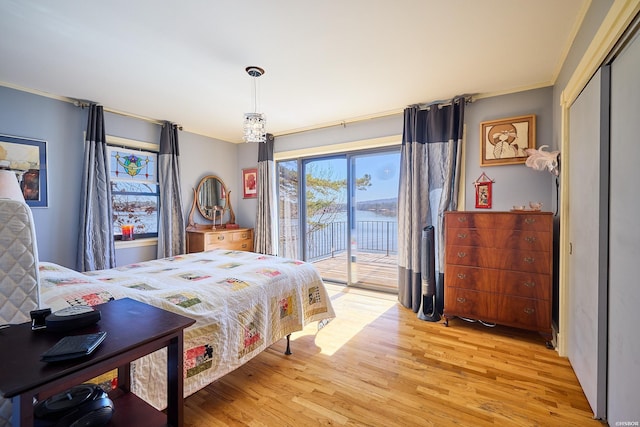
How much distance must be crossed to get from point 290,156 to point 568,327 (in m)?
3.75

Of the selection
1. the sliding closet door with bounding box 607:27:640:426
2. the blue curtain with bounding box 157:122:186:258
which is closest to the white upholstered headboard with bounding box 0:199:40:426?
the sliding closet door with bounding box 607:27:640:426

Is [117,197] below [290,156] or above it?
below

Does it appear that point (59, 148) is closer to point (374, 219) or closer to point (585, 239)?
point (374, 219)

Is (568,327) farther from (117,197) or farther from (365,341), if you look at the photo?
(117,197)

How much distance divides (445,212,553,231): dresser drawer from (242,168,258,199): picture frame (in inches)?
124

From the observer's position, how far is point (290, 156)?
443 centimetres

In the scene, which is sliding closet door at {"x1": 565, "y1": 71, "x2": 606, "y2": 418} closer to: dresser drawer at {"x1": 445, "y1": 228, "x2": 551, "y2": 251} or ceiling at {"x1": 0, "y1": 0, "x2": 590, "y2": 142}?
dresser drawer at {"x1": 445, "y1": 228, "x2": 551, "y2": 251}

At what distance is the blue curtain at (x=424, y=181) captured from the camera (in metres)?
3.07

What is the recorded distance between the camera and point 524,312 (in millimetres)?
2492

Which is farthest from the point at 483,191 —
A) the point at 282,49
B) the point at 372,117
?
the point at 282,49

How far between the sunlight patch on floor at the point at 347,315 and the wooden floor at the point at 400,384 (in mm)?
21

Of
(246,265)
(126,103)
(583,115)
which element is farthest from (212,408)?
(126,103)

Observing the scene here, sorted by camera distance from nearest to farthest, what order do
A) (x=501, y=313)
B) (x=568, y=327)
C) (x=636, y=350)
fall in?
(x=636, y=350), (x=568, y=327), (x=501, y=313)

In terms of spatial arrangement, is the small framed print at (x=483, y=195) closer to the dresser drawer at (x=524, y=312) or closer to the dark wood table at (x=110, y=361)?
the dresser drawer at (x=524, y=312)
